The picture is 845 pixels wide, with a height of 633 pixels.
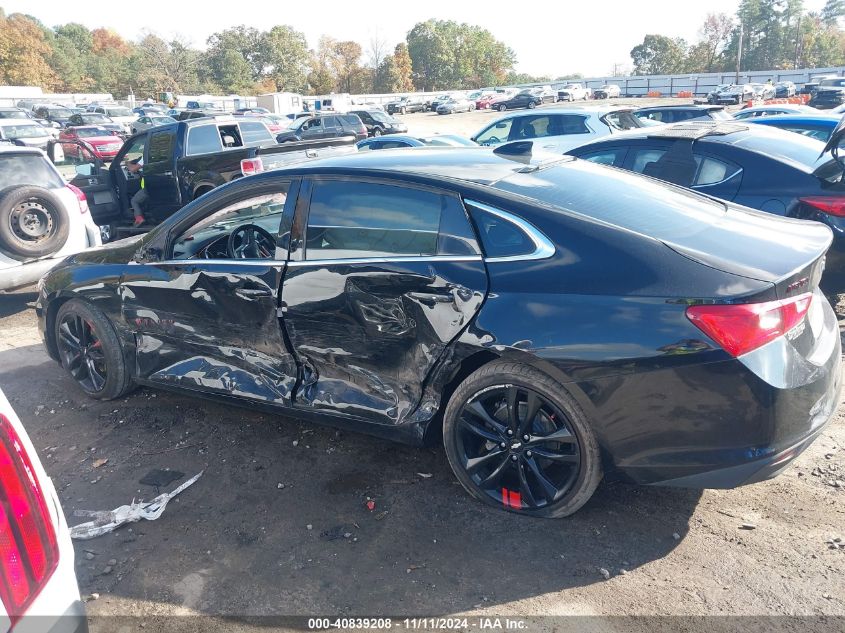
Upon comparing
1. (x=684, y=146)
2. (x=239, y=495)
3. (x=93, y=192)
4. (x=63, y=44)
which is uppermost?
(x=63, y=44)

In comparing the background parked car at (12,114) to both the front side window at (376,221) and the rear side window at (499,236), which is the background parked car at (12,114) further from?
the rear side window at (499,236)

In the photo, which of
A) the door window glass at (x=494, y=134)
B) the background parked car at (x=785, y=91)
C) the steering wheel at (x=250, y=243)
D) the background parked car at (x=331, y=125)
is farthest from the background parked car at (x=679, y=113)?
the background parked car at (x=785, y=91)

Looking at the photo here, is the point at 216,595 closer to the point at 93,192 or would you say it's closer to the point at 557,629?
the point at 557,629

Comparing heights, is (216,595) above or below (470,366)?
below

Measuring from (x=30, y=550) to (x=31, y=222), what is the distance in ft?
19.1

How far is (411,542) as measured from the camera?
123 inches

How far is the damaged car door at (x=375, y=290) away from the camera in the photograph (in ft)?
10.6

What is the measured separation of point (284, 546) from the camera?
10.2ft

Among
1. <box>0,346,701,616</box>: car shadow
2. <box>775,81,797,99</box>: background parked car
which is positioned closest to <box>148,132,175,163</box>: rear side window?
<box>0,346,701,616</box>: car shadow

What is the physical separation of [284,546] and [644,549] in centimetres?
163

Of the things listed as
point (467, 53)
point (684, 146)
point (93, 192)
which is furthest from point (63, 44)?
point (684, 146)

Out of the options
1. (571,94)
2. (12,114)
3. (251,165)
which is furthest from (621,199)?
(571,94)

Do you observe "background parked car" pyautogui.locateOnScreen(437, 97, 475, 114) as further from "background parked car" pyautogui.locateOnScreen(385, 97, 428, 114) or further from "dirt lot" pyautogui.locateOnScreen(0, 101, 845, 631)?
"dirt lot" pyautogui.locateOnScreen(0, 101, 845, 631)

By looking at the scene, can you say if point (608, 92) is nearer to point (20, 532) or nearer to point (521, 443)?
point (521, 443)
